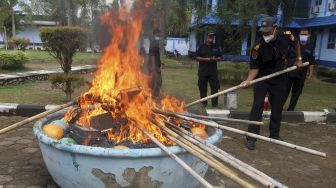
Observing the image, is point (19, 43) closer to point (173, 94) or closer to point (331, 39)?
point (331, 39)

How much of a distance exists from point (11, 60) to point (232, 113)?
1158cm

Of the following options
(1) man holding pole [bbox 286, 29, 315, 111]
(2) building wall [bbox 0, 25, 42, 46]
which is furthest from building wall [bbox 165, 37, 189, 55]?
(1) man holding pole [bbox 286, 29, 315, 111]

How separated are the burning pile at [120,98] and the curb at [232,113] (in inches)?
115

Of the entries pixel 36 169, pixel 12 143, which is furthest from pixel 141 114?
pixel 12 143

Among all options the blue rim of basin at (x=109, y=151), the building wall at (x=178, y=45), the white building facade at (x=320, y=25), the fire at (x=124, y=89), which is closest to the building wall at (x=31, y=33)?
the building wall at (x=178, y=45)

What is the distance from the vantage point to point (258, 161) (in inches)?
217

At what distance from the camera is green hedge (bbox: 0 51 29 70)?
15.8 m

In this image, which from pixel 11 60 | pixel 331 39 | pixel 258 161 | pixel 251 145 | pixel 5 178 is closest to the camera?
pixel 5 178

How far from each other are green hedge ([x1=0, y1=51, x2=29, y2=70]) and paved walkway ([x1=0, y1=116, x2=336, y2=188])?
945 cm

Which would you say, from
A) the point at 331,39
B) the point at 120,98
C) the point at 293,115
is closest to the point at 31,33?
the point at 331,39

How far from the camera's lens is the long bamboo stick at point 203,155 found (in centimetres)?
302

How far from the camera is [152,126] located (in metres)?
4.16

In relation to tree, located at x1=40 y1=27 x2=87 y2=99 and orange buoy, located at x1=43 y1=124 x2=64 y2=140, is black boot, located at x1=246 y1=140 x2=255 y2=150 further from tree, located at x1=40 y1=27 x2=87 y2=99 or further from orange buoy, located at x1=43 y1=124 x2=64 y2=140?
tree, located at x1=40 y1=27 x2=87 y2=99

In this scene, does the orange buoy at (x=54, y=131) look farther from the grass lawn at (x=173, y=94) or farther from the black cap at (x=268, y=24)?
the grass lawn at (x=173, y=94)
